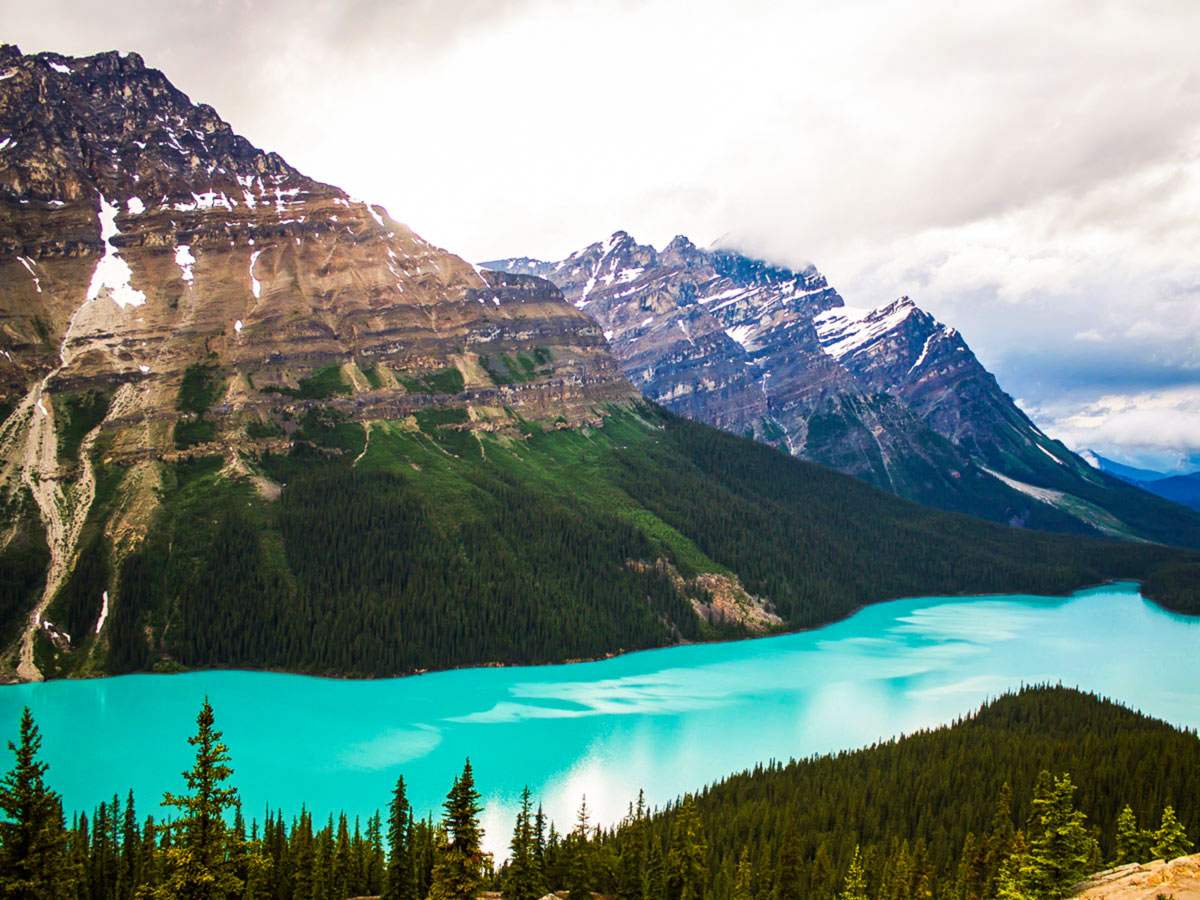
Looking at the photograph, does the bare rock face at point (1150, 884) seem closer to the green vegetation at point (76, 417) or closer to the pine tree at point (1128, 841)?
the pine tree at point (1128, 841)

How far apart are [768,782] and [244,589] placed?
82.8 m

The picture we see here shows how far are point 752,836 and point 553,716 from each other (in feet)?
147

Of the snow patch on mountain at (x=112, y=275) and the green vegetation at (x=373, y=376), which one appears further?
the green vegetation at (x=373, y=376)

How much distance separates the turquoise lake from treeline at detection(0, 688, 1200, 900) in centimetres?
900

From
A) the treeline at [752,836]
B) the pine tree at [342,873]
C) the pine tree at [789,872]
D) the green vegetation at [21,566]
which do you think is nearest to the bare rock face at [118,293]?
the green vegetation at [21,566]

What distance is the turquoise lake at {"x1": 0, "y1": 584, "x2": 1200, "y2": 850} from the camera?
81688mm

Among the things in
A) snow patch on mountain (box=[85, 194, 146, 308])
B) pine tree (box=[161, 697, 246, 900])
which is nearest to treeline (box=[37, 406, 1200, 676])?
snow patch on mountain (box=[85, 194, 146, 308])

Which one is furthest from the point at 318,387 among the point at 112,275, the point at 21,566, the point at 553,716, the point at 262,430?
the point at 553,716

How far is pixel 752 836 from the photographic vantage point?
6388 cm

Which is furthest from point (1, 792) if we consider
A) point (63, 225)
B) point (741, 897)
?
point (63, 225)

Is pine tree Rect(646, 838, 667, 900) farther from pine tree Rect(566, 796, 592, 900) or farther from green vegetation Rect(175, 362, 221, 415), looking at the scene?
green vegetation Rect(175, 362, 221, 415)

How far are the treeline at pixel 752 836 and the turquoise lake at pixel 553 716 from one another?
29.5 feet

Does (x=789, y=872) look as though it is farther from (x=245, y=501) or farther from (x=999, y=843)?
(x=245, y=501)

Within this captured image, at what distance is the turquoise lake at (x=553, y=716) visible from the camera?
81.7 metres
